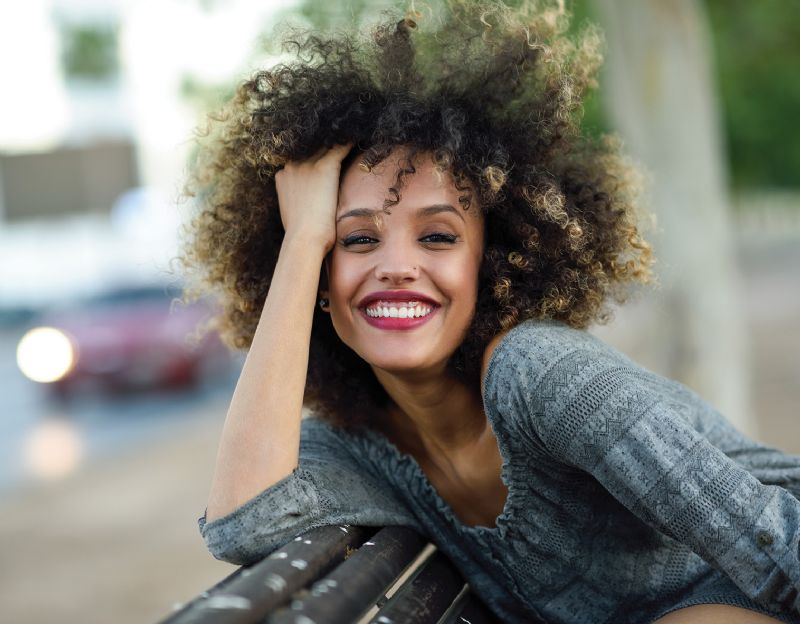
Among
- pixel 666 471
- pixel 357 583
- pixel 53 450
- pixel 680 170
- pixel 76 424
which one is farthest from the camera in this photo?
pixel 76 424

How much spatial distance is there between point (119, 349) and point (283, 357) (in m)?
11.1

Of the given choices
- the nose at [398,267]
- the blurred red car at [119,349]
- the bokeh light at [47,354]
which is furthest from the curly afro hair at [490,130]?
the bokeh light at [47,354]

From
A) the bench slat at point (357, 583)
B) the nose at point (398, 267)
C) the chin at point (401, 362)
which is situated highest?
the nose at point (398, 267)

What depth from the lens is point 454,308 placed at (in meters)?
2.44

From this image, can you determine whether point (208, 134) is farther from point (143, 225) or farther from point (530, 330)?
point (143, 225)

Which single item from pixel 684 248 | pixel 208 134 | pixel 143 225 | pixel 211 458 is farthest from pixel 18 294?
pixel 208 134

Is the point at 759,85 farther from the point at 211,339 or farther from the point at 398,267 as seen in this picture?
the point at 398,267

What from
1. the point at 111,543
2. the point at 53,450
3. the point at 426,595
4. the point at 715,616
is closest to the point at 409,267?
the point at 426,595

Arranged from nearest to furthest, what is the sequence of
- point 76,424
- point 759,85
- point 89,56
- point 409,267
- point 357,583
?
point 357,583 → point 409,267 → point 76,424 → point 759,85 → point 89,56

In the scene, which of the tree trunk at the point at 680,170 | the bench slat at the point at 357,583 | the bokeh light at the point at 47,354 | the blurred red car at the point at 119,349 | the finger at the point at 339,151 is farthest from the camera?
the bokeh light at the point at 47,354

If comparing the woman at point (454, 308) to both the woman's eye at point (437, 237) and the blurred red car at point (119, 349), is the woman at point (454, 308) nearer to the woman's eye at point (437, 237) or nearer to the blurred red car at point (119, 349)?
the woman's eye at point (437, 237)

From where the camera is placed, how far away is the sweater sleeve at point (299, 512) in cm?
212

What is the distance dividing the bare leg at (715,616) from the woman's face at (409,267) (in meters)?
0.76

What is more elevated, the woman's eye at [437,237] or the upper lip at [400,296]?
the woman's eye at [437,237]
